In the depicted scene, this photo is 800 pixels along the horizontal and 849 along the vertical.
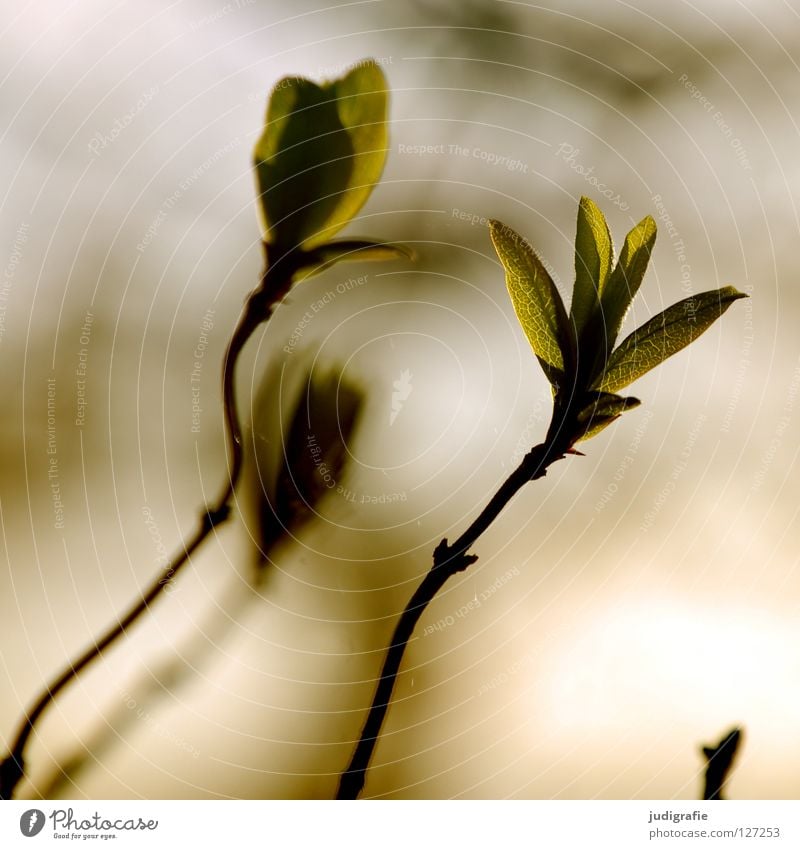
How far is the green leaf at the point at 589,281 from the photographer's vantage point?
24cm

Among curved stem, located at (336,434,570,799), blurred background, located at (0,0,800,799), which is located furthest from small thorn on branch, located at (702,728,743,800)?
curved stem, located at (336,434,570,799)

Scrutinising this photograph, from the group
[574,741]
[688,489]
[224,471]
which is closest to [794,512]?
[688,489]

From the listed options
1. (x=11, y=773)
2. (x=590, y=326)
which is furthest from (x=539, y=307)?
(x=11, y=773)

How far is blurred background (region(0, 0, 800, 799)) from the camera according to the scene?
0.97 feet

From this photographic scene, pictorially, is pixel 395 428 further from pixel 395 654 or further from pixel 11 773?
pixel 11 773

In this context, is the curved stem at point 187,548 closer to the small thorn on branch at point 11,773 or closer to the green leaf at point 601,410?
the small thorn on branch at point 11,773

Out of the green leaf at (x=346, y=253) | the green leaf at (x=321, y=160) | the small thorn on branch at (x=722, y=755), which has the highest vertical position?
the green leaf at (x=321, y=160)

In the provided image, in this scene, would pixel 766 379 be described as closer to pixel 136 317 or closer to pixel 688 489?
pixel 688 489

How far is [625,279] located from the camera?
0.25 m

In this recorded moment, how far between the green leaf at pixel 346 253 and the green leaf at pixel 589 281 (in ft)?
0.29

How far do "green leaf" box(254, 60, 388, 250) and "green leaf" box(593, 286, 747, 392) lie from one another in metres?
0.13

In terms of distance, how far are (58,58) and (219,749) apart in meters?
0.33

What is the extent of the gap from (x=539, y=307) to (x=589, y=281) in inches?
0.8
